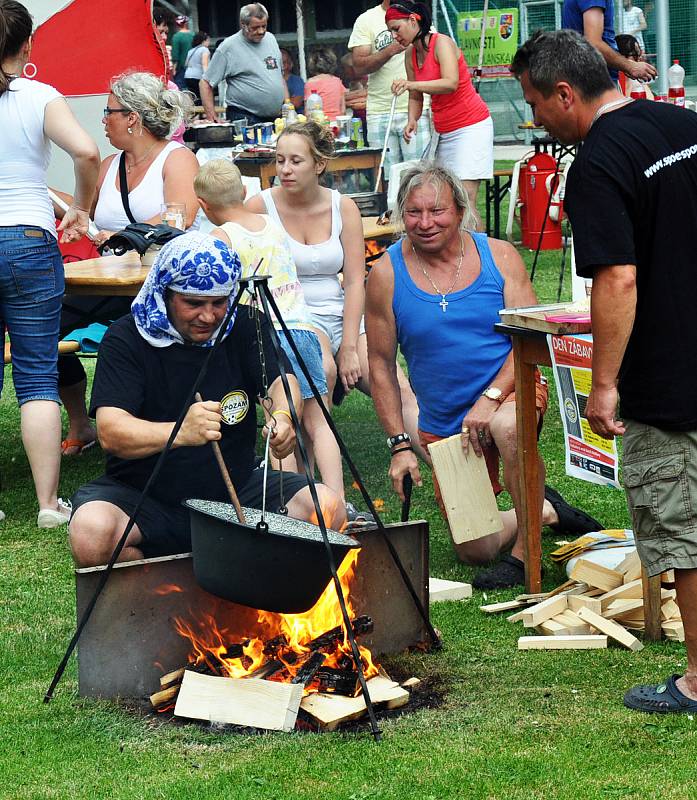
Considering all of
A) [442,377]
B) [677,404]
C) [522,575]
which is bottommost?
[522,575]

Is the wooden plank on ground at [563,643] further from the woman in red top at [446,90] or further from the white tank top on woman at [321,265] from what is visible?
the woman in red top at [446,90]

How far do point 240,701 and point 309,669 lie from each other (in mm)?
244

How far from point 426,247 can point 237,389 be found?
1.13m

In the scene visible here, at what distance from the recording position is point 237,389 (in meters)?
3.87

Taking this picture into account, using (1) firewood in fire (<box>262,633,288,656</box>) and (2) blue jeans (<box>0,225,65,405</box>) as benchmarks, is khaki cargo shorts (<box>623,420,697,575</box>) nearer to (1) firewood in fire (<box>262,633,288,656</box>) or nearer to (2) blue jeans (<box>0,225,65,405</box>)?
(1) firewood in fire (<box>262,633,288,656</box>)

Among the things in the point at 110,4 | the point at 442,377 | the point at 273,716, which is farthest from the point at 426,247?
the point at 110,4

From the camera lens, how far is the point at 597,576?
4.16m

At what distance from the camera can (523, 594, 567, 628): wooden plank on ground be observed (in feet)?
13.1

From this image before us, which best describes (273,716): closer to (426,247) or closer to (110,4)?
(426,247)

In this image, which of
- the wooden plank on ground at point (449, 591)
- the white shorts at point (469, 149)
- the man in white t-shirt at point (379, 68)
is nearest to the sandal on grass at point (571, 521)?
the wooden plank on ground at point (449, 591)

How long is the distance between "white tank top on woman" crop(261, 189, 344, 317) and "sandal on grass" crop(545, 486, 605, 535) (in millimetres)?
1463

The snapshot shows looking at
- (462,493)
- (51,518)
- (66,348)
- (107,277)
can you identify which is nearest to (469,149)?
(66,348)

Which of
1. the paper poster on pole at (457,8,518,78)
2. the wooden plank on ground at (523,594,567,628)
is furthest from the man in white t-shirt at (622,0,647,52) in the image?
the wooden plank on ground at (523,594,567,628)

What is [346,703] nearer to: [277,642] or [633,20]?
[277,642]
